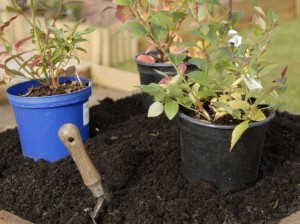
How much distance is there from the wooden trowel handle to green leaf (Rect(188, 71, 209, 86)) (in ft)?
1.18

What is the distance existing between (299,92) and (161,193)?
2.43 metres

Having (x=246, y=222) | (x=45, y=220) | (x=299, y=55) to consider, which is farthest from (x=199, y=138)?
(x=299, y=55)

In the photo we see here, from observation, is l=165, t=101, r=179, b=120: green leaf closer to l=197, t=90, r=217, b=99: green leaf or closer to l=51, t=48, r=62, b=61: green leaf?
l=197, t=90, r=217, b=99: green leaf

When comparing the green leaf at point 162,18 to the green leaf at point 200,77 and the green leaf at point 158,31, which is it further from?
the green leaf at point 200,77

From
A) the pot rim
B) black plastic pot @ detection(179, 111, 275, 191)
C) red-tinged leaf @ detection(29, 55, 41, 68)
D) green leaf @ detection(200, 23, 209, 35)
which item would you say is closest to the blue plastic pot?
the pot rim

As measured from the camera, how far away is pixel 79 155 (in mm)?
1401

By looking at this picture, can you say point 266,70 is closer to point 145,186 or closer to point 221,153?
point 221,153

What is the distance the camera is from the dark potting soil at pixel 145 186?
1432 millimetres

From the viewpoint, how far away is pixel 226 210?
1.42m

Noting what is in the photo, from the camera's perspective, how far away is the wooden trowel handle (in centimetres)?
137

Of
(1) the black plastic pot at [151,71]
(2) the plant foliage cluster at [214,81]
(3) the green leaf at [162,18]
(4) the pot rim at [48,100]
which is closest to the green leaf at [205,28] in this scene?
(2) the plant foliage cluster at [214,81]

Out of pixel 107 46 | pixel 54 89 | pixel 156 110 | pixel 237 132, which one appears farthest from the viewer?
pixel 107 46

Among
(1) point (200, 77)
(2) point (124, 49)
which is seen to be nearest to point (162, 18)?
(1) point (200, 77)

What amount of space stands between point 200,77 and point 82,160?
409 millimetres
